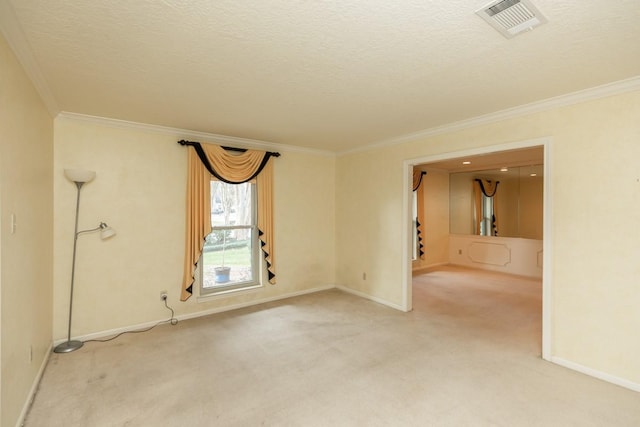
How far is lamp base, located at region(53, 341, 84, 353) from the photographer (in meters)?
3.04

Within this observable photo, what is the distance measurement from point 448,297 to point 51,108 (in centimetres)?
560

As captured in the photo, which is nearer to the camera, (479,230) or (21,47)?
(21,47)

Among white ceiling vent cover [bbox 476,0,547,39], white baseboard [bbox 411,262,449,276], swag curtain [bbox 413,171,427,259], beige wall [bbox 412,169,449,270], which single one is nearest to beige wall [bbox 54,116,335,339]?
white ceiling vent cover [bbox 476,0,547,39]

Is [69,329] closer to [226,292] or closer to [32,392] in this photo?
[32,392]

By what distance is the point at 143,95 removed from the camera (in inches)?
108

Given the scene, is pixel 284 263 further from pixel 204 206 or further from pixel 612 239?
pixel 612 239

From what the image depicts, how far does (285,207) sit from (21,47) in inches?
134

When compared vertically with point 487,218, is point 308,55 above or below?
above

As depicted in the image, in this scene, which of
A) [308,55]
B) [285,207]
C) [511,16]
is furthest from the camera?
[285,207]

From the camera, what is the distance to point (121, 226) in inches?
141

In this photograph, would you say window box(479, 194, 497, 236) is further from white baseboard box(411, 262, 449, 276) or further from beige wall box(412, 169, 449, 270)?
white baseboard box(411, 262, 449, 276)

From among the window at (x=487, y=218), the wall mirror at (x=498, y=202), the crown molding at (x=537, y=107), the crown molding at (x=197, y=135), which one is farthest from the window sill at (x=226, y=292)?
the window at (x=487, y=218)

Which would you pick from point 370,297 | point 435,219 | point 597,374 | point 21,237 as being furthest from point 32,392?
point 435,219

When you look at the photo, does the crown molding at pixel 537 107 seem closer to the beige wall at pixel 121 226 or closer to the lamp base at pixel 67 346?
the beige wall at pixel 121 226
